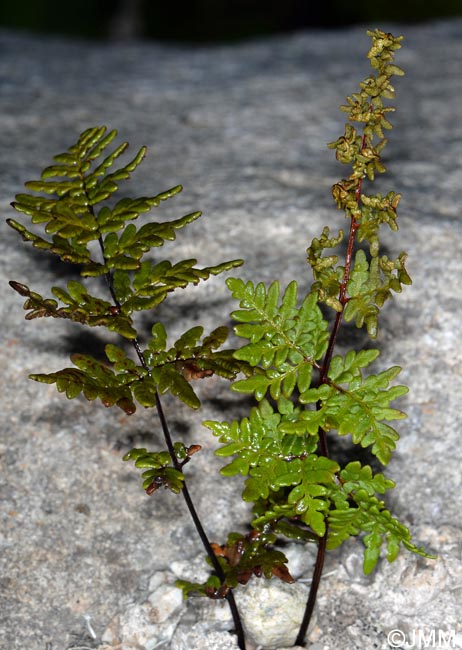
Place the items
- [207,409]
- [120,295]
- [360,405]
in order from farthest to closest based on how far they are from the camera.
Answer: [207,409] → [120,295] → [360,405]

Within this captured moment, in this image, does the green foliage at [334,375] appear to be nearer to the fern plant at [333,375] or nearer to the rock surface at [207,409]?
the fern plant at [333,375]

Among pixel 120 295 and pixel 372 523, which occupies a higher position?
pixel 120 295

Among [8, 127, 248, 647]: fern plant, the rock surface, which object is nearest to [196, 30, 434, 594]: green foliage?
[8, 127, 248, 647]: fern plant

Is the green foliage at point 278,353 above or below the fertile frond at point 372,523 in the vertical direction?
Result: above

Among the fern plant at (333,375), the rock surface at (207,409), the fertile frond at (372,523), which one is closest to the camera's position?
the fern plant at (333,375)

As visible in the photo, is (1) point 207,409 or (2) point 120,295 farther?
(1) point 207,409

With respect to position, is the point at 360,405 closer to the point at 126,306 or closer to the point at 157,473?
the point at 157,473

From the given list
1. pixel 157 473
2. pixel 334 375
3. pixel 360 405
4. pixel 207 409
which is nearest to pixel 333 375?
pixel 334 375

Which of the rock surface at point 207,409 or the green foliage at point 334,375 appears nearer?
the green foliage at point 334,375

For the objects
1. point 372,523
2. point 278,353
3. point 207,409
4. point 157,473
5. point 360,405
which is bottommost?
point 207,409

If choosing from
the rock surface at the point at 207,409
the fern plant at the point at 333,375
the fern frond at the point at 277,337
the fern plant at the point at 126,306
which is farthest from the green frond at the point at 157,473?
the rock surface at the point at 207,409
